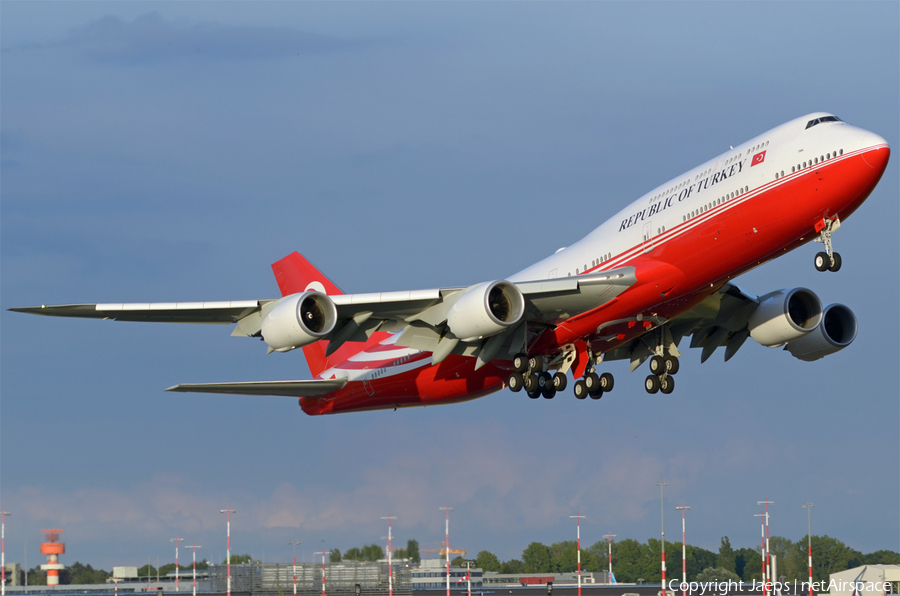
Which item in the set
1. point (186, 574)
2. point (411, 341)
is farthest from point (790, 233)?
point (186, 574)

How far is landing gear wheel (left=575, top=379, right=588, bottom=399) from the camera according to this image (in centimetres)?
3459

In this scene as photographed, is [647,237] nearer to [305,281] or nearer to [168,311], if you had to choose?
[168,311]

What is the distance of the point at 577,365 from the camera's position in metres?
34.7

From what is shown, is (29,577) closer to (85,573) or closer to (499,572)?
(85,573)

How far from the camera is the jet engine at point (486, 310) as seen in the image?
2864 cm

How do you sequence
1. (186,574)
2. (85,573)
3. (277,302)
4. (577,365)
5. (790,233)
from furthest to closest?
(85,573), (186,574), (577,365), (277,302), (790,233)

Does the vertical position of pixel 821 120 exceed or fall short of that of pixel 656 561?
it exceeds it

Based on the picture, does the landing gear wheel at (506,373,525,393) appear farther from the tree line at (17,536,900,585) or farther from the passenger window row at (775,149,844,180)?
the tree line at (17,536,900,585)

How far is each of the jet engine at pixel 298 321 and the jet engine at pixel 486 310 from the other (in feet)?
11.7

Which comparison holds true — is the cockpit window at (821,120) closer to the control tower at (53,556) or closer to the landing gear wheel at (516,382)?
the landing gear wheel at (516,382)

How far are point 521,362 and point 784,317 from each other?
9307mm

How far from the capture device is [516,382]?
111 feet

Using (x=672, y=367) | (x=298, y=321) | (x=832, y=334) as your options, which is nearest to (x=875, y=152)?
(x=672, y=367)

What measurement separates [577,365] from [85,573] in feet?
253
